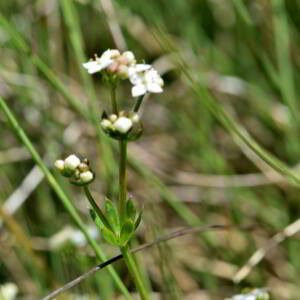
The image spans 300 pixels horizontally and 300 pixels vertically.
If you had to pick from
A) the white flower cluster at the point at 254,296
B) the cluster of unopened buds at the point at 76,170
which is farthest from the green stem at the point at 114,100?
the white flower cluster at the point at 254,296

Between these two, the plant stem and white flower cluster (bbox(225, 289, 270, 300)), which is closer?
the plant stem

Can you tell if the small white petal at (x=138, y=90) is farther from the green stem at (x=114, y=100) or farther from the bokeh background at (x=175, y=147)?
the bokeh background at (x=175, y=147)

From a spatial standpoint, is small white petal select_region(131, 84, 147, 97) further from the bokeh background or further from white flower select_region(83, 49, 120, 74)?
the bokeh background

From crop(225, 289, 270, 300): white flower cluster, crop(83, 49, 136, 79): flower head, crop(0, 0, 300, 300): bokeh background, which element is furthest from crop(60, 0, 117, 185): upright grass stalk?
crop(83, 49, 136, 79): flower head

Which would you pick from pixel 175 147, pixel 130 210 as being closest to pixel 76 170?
pixel 130 210

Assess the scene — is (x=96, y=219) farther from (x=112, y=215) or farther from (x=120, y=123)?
(x=120, y=123)

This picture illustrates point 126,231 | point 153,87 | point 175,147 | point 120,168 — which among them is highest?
point 153,87
